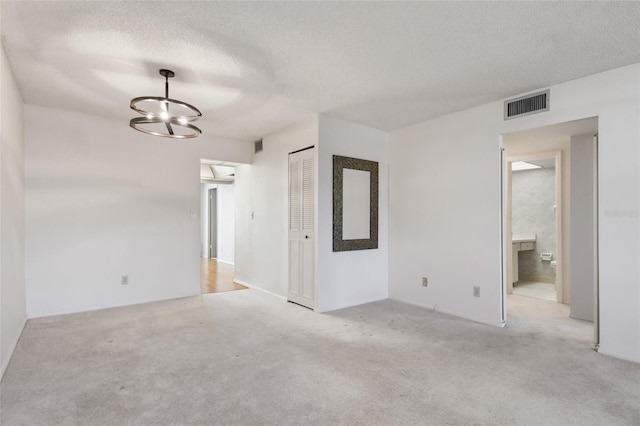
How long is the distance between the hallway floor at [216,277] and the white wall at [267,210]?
0.27 m

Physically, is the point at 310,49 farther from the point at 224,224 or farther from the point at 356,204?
the point at 224,224

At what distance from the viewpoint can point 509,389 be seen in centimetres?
235

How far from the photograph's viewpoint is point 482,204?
3.93 m

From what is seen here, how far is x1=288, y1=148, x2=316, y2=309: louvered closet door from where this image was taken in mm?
4430

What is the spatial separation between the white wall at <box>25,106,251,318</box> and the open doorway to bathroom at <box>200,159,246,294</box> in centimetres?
151

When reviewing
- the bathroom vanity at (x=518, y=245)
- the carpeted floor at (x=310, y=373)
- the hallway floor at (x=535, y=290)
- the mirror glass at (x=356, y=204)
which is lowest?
the hallway floor at (x=535, y=290)

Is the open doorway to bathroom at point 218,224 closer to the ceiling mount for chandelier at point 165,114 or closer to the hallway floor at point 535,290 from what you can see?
the ceiling mount for chandelier at point 165,114

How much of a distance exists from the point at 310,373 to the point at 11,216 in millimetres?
3116

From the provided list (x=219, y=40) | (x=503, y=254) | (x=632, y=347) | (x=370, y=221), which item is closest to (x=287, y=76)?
(x=219, y=40)

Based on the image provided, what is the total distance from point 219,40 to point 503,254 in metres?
3.62

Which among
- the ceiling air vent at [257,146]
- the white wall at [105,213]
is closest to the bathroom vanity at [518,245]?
the ceiling air vent at [257,146]

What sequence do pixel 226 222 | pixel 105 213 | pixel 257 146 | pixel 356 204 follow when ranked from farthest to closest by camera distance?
pixel 226 222
pixel 257 146
pixel 356 204
pixel 105 213

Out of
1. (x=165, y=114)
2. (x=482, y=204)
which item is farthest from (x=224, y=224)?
(x=482, y=204)

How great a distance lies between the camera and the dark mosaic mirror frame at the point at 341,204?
4449 millimetres
